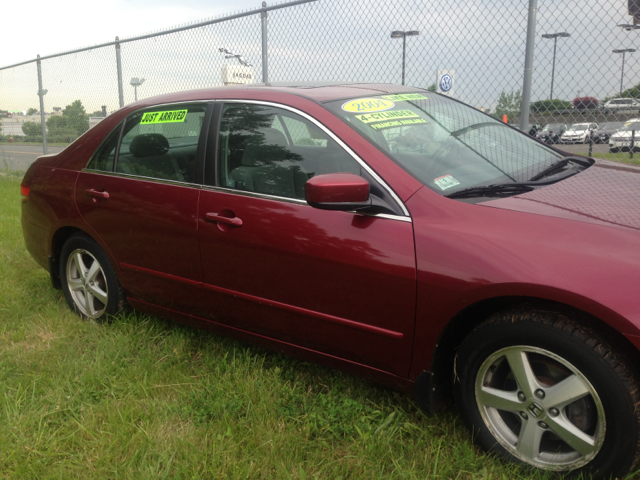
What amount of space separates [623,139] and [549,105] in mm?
1045

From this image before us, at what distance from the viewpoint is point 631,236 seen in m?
1.85

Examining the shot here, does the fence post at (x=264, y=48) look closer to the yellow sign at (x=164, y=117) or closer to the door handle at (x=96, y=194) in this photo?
the yellow sign at (x=164, y=117)

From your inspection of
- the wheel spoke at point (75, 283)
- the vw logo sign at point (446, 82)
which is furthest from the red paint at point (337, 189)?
the vw logo sign at point (446, 82)

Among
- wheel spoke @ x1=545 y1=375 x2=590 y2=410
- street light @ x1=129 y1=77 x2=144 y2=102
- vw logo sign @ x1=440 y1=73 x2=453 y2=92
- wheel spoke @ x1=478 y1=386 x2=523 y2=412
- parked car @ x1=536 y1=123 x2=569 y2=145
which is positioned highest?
street light @ x1=129 y1=77 x2=144 y2=102

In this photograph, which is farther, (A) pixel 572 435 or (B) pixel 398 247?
(B) pixel 398 247

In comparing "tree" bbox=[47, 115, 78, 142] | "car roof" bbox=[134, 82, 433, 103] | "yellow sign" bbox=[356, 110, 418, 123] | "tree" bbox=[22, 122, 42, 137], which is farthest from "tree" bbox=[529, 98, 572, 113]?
"tree" bbox=[22, 122, 42, 137]

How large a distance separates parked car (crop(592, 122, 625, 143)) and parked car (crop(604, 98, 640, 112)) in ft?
1.39

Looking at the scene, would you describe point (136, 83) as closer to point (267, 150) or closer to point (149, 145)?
point (149, 145)

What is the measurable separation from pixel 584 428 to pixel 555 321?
0.41 m

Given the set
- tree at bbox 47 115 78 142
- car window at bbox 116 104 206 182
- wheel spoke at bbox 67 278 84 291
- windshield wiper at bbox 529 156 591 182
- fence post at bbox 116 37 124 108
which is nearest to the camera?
windshield wiper at bbox 529 156 591 182

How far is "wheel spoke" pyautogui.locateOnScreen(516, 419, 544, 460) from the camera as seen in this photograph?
2045 mm

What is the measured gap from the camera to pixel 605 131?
4.89 meters

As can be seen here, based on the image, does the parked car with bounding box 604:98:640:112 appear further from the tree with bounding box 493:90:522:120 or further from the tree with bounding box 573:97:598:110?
the tree with bounding box 493:90:522:120

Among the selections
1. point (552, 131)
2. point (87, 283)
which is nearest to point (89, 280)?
point (87, 283)
